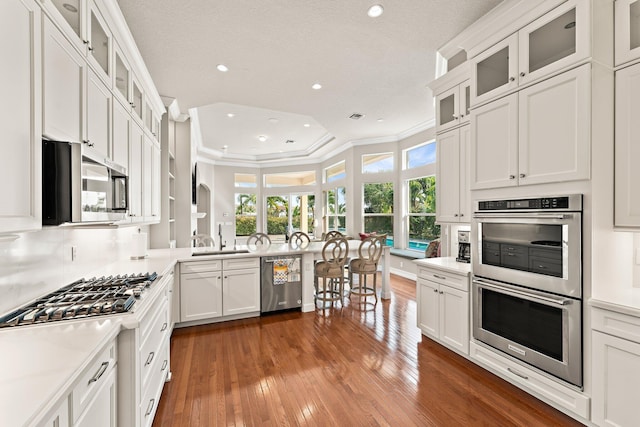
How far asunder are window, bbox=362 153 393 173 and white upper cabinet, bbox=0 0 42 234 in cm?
655

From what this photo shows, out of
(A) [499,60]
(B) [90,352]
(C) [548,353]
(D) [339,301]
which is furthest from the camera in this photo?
(D) [339,301]

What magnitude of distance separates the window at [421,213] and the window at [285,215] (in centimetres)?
402

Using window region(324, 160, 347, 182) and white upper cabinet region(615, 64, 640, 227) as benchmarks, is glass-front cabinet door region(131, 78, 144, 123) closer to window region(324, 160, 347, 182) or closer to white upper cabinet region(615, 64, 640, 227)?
white upper cabinet region(615, 64, 640, 227)

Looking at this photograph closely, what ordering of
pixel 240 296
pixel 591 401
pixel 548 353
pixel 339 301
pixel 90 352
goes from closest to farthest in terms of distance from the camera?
pixel 90 352 < pixel 591 401 < pixel 548 353 < pixel 240 296 < pixel 339 301

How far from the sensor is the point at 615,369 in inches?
69.6

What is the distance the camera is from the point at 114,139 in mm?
2287

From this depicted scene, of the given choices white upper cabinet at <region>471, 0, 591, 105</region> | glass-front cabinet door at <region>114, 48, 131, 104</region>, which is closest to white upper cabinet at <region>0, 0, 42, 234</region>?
glass-front cabinet door at <region>114, 48, 131, 104</region>

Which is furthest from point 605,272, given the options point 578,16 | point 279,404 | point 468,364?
point 279,404

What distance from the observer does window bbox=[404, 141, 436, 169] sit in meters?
6.05

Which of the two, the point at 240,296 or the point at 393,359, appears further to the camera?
the point at 240,296

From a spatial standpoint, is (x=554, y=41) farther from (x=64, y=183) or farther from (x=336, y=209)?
(x=336, y=209)

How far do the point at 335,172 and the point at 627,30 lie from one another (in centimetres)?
700

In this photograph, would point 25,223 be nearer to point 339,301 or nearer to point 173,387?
point 173,387

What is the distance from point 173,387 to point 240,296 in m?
1.49
